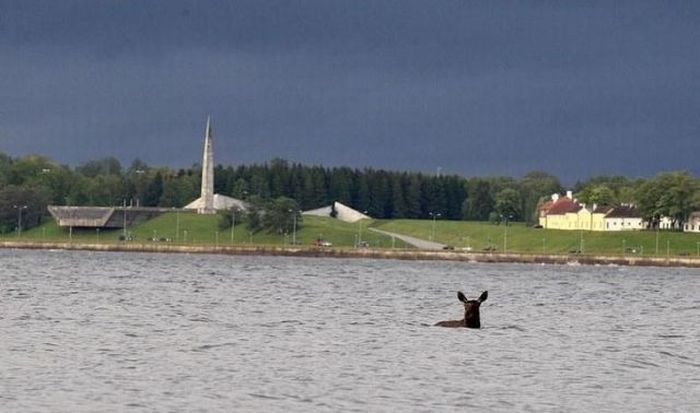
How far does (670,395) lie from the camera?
37281 millimetres

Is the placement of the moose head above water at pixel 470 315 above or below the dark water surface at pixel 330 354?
above

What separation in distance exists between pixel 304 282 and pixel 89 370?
63865mm

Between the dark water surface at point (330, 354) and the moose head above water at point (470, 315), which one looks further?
the moose head above water at point (470, 315)

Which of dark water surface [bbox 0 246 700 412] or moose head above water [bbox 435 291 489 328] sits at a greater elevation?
moose head above water [bbox 435 291 489 328]

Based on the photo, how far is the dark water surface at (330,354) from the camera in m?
35.2

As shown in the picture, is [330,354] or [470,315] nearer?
[330,354]

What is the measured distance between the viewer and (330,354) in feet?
145

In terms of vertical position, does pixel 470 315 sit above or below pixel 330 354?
above

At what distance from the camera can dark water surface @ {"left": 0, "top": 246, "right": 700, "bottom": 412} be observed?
3516 centimetres

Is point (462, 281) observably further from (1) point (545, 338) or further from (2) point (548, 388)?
(2) point (548, 388)

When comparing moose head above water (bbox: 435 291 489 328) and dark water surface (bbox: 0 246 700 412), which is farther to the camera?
moose head above water (bbox: 435 291 489 328)

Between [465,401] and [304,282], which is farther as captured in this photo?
[304,282]

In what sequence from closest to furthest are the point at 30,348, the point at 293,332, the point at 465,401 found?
the point at 465,401 → the point at 30,348 → the point at 293,332

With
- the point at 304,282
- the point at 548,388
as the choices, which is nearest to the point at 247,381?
the point at 548,388
